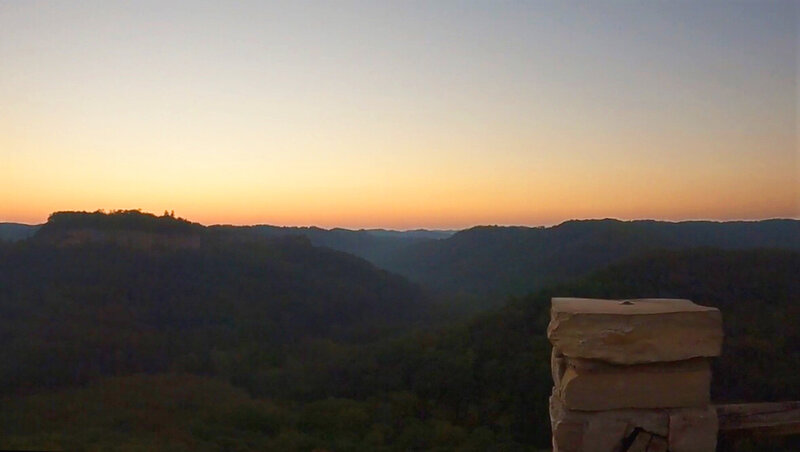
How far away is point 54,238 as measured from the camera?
40.8 m


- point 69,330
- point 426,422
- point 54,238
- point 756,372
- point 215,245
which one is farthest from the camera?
point 215,245

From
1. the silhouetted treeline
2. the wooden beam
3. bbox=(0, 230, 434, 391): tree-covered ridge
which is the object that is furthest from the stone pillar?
bbox=(0, 230, 434, 391): tree-covered ridge

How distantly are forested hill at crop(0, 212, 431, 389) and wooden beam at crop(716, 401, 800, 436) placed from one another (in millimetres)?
26737

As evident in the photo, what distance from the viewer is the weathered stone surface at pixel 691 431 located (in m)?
2.87

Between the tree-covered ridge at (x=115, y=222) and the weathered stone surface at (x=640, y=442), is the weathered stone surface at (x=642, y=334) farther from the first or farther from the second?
the tree-covered ridge at (x=115, y=222)

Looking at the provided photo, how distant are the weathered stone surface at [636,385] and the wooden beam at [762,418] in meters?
0.15

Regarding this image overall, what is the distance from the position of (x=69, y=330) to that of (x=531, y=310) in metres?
20.0

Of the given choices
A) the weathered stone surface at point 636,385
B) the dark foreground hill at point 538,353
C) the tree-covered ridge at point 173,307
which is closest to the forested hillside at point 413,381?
the dark foreground hill at point 538,353

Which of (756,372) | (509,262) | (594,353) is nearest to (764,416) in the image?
(594,353)

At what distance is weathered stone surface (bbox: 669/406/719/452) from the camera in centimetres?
287

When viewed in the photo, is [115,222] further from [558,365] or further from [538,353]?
[558,365]

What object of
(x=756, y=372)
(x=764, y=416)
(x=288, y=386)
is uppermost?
(x=764, y=416)

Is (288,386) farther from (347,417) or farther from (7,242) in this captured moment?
(7,242)

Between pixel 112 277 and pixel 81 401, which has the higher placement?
pixel 112 277
